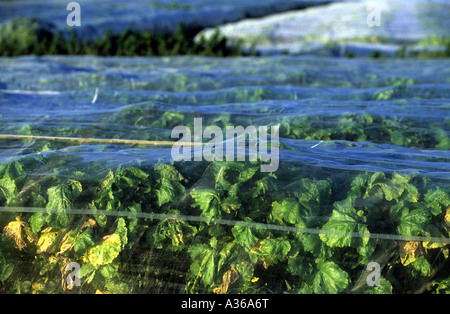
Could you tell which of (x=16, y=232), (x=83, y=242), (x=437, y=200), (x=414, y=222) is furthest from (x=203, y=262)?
(x=437, y=200)

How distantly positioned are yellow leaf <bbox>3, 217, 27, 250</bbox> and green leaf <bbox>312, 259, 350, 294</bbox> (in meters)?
Result: 1.61

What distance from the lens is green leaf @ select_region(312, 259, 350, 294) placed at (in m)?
2.54

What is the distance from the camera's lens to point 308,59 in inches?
357

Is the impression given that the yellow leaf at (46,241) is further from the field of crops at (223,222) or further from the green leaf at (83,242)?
the green leaf at (83,242)

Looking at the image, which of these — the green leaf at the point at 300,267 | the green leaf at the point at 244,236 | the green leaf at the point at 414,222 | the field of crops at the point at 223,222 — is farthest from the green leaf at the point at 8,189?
the green leaf at the point at 414,222

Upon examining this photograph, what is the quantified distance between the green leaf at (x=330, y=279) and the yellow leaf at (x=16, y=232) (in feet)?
5.30

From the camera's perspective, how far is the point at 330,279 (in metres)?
2.57

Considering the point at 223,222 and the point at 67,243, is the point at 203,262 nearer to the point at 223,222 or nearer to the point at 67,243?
the point at 223,222

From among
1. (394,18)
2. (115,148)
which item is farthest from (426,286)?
(394,18)

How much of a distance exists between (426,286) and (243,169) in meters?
1.21

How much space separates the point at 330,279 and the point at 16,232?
68.0 inches

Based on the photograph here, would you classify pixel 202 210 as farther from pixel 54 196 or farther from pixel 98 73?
pixel 98 73

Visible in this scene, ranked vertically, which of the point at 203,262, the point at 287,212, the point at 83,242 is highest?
the point at 287,212

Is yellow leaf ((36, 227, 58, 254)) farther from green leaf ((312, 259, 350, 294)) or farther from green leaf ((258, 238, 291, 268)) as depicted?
green leaf ((312, 259, 350, 294))
